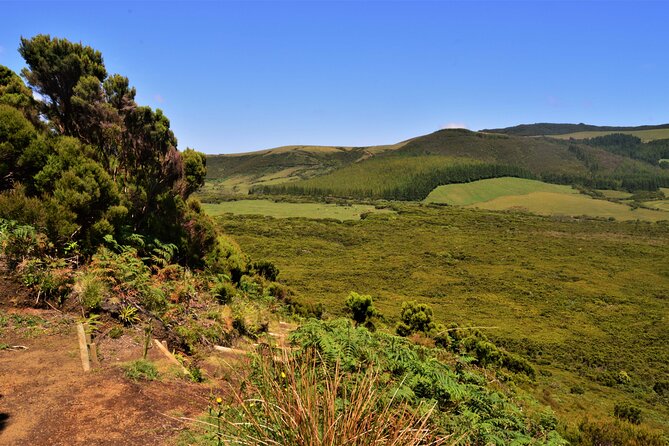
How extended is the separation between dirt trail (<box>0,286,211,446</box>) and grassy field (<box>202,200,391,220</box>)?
4634 inches

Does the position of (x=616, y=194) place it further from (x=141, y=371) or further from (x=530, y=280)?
(x=141, y=371)

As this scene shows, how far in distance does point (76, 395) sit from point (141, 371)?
999mm

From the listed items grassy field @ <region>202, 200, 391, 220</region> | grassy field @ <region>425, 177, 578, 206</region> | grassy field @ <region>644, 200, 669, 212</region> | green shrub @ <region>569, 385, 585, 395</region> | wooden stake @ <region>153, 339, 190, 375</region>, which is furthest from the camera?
grassy field @ <region>425, 177, 578, 206</region>

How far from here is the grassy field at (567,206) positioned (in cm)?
13677

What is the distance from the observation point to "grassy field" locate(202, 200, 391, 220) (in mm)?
129250

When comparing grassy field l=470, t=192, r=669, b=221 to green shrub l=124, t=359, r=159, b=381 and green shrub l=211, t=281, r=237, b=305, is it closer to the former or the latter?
green shrub l=211, t=281, r=237, b=305

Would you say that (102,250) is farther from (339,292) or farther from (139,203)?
(339,292)

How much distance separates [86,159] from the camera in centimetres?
1148

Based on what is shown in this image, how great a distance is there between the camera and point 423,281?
61406 millimetres

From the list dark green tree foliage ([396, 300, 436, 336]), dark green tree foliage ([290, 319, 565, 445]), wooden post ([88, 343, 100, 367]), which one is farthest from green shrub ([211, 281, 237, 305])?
dark green tree foliage ([396, 300, 436, 336])

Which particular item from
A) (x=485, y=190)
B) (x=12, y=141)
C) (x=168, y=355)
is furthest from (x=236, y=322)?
(x=485, y=190)

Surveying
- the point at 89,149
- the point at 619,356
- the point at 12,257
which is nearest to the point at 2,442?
the point at 12,257

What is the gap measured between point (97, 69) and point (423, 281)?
5496cm

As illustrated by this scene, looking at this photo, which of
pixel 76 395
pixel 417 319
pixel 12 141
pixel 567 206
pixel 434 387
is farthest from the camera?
pixel 567 206
